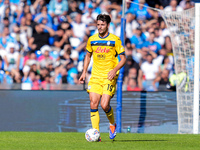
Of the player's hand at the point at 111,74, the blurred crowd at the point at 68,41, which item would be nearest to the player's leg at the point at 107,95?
the player's hand at the point at 111,74

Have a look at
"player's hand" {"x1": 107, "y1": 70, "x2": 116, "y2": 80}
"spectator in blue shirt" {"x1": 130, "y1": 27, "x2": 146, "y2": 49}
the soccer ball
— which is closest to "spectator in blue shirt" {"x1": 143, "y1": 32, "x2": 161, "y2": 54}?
"spectator in blue shirt" {"x1": 130, "y1": 27, "x2": 146, "y2": 49}

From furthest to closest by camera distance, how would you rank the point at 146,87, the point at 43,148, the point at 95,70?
1. the point at 146,87
2. the point at 95,70
3. the point at 43,148

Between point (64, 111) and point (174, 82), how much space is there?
11.0 ft

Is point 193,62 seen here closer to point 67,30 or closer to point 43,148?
point 67,30

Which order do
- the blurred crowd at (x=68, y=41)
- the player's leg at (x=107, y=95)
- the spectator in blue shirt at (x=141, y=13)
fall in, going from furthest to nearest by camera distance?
the spectator in blue shirt at (x=141, y=13)
the blurred crowd at (x=68, y=41)
the player's leg at (x=107, y=95)

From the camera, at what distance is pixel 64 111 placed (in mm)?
11180

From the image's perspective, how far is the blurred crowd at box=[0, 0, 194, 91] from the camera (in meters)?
12.0

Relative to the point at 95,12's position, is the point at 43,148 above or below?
below

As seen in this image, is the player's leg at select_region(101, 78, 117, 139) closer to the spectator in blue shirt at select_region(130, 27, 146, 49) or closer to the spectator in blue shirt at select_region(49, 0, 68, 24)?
the spectator in blue shirt at select_region(130, 27, 146, 49)

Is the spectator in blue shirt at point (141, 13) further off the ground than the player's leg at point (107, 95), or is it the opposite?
the spectator in blue shirt at point (141, 13)

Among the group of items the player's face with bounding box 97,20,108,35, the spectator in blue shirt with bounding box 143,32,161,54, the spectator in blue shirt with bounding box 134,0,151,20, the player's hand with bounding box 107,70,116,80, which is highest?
the spectator in blue shirt with bounding box 134,0,151,20

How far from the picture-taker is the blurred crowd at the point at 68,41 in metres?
12.0

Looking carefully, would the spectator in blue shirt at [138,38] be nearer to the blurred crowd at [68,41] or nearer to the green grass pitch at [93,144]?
the blurred crowd at [68,41]

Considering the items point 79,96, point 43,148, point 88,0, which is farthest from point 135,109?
point 43,148
